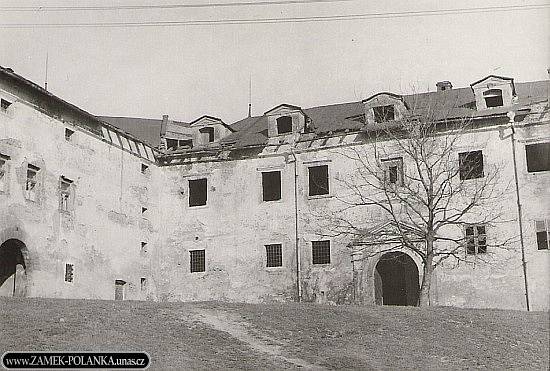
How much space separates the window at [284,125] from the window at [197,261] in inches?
229

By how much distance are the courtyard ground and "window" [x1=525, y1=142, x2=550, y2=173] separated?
7106 millimetres

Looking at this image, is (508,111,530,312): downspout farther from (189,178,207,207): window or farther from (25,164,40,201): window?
(25,164,40,201): window

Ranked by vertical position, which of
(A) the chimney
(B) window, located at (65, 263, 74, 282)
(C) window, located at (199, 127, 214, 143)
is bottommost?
(B) window, located at (65, 263, 74, 282)

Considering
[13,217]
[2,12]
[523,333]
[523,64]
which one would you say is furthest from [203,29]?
[523,333]

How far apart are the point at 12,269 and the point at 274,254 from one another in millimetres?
9873

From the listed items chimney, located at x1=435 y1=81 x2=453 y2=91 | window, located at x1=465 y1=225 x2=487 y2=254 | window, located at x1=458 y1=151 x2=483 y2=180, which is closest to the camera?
window, located at x1=465 y1=225 x2=487 y2=254

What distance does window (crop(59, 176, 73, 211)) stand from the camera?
2422 cm

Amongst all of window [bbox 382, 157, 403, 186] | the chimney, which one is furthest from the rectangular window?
the chimney

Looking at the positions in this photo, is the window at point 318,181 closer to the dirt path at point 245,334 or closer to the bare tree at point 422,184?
the bare tree at point 422,184

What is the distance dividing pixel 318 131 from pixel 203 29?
1189 centimetres

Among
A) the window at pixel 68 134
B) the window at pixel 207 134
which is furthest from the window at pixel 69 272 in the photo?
the window at pixel 207 134

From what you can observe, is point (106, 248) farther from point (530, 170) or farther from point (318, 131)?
point (530, 170)

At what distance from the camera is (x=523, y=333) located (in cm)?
1742

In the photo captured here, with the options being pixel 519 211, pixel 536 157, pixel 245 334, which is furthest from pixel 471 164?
pixel 245 334
